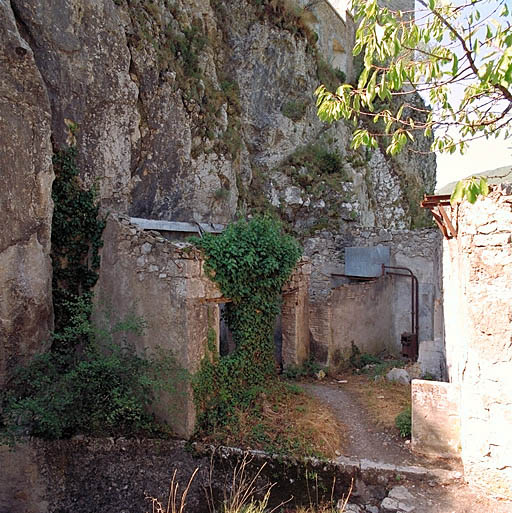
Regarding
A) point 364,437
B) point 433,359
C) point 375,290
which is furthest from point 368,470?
point 375,290

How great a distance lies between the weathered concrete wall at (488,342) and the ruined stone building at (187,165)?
108mm

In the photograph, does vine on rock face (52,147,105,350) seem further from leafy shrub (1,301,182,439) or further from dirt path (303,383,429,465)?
dirt path (303,383,429,465)

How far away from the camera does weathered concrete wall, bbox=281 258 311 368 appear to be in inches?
395

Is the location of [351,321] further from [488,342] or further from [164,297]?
[488,342]

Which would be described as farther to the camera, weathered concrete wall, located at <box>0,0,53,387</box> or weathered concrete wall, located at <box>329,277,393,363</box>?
weathered concrete wall, located at <box>329,277,393,363</box>

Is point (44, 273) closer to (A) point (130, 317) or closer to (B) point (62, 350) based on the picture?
(B) point (62, 350)

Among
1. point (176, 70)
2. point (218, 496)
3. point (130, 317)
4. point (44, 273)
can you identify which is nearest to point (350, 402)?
point (218, 496)

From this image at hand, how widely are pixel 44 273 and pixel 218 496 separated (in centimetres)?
504

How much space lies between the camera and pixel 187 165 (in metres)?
11.6

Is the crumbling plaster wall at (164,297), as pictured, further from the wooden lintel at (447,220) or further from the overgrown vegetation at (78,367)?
the wooden lintel at (447,220)

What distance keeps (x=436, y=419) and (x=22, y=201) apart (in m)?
7.83

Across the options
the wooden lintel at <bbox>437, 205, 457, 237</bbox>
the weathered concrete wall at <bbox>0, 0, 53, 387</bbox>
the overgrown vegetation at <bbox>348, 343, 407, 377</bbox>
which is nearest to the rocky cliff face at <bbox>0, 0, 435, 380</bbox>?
the weathered concrete wall at <bbox>0, 0, 53, 387</bbox>

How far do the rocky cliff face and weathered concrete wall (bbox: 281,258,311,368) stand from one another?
3.67 meters

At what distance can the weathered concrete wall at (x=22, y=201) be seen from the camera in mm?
7180
